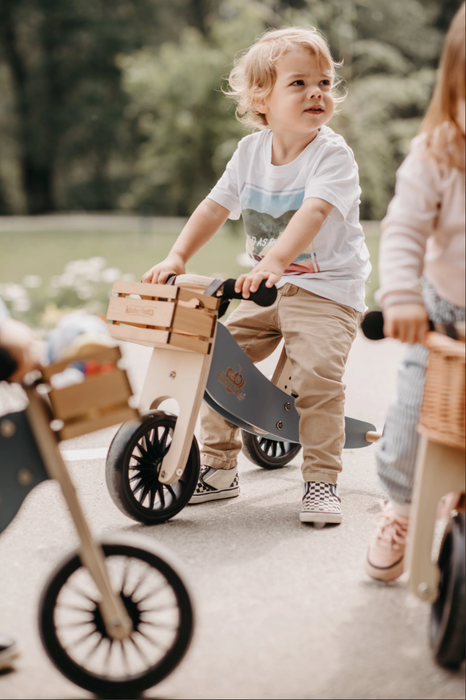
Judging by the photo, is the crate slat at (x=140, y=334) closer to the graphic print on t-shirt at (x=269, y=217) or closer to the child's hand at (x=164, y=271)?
the child's hand at (x=164, y=271)

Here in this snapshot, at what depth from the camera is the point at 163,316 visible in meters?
2.45

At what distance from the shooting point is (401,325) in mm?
1775

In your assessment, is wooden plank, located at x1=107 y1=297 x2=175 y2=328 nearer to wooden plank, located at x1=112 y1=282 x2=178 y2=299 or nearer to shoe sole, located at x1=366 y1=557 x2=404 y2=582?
wooden plank, located at x1=112 y1=282 x2=178 y2=299

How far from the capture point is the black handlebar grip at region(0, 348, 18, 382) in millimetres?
1619

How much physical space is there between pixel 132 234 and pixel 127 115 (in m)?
13.1

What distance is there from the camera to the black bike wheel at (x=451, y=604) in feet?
5.74

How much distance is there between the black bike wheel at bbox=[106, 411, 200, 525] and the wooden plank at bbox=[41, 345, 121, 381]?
0.97 meters

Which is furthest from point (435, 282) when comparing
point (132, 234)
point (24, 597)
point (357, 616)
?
point (132, 234)

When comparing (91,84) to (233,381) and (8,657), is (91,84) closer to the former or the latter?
(233,381)

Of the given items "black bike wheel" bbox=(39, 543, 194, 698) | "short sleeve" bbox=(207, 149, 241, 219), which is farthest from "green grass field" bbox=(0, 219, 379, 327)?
"short sleeve" bbox=(207, 149, 241, 219)

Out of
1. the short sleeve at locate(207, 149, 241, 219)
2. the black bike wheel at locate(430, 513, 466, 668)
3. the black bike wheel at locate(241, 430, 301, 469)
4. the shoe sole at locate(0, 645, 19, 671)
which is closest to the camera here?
the black bike wheel at locate(430, 513, 466, 668)

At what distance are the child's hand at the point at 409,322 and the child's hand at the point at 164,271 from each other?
3.74 feet

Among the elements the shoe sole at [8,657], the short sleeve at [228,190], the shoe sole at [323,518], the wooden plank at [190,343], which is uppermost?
the short sleeve at [228,190]

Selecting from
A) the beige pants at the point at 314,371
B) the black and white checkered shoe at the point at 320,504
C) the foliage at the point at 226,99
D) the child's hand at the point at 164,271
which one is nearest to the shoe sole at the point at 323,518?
the black and white checkered shoe at the point at 320,504
